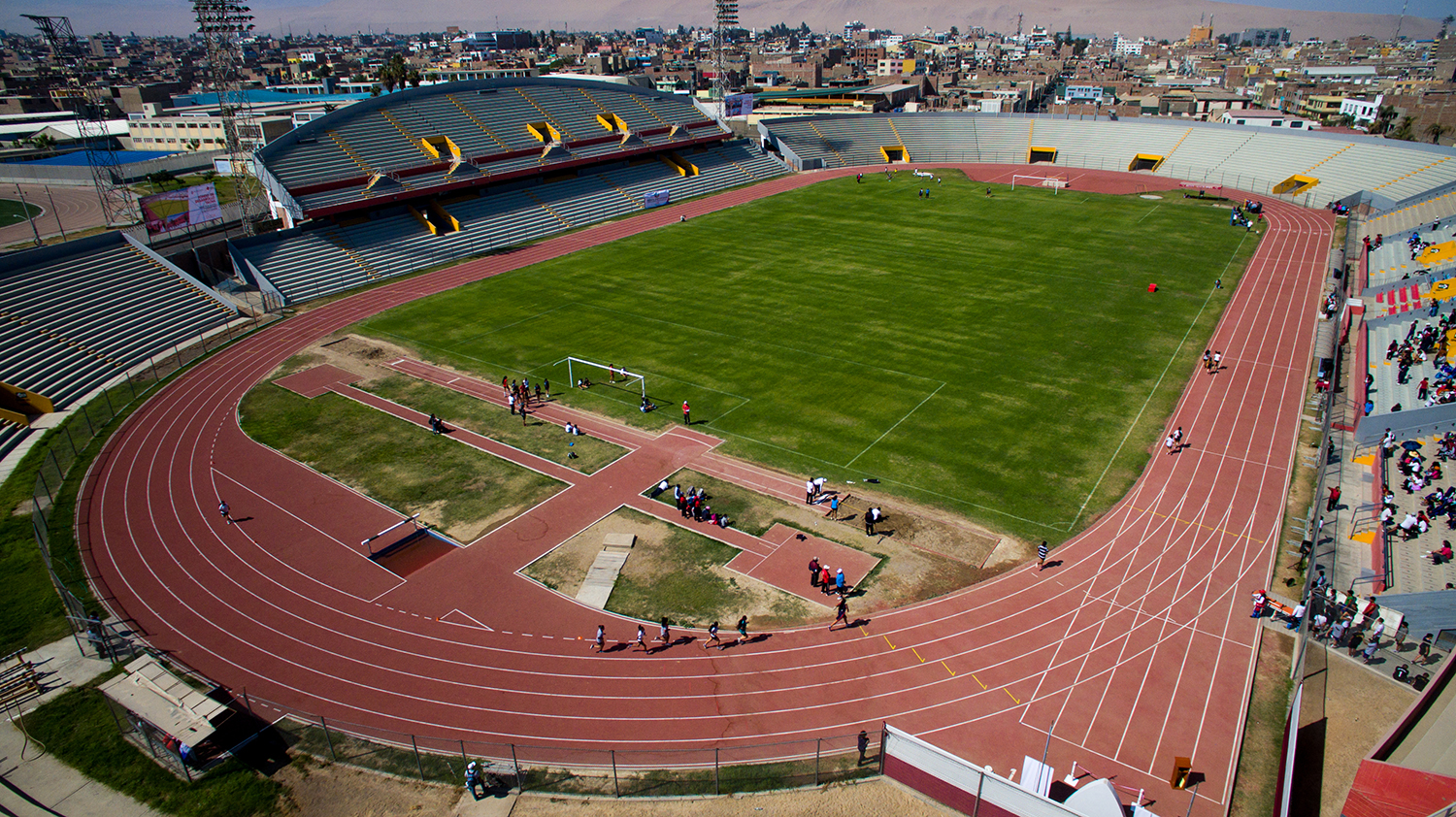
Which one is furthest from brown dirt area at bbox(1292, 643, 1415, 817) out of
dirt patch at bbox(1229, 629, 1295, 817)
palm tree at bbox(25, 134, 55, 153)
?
palm tree at bbox(25, 134, 55, 153)

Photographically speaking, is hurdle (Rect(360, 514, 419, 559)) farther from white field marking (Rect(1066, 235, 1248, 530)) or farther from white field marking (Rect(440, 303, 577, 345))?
white field marking (Rect(1066, 235, 1248, 530))

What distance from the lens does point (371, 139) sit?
67.4 metres

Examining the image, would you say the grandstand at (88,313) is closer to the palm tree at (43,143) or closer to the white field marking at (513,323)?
the white field marking at (513,323)

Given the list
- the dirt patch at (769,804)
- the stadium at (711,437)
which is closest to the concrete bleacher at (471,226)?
the stadium at (711,437)

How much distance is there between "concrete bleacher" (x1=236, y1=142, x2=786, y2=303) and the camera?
184 feet

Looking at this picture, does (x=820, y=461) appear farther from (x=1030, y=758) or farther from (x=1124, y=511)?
(x=1030, y=758)

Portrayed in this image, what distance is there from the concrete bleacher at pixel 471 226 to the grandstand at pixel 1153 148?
49.8ft

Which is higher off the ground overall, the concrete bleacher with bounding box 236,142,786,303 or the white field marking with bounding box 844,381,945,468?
the concrete bleacher with bounding box 236,142,786,303

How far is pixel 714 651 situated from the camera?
22438 mm

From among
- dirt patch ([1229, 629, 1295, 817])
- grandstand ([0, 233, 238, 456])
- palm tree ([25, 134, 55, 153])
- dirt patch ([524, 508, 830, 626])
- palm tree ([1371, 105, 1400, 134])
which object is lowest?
dirt patch ([1229, 629, 1295, 817])

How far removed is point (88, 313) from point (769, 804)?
158ft

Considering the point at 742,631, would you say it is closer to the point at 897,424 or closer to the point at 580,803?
the point at 580,803

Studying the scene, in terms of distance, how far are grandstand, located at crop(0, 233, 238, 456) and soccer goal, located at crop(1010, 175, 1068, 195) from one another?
7729 cm

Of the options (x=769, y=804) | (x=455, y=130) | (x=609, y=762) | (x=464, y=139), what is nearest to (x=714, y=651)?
(x=609, y=762)
